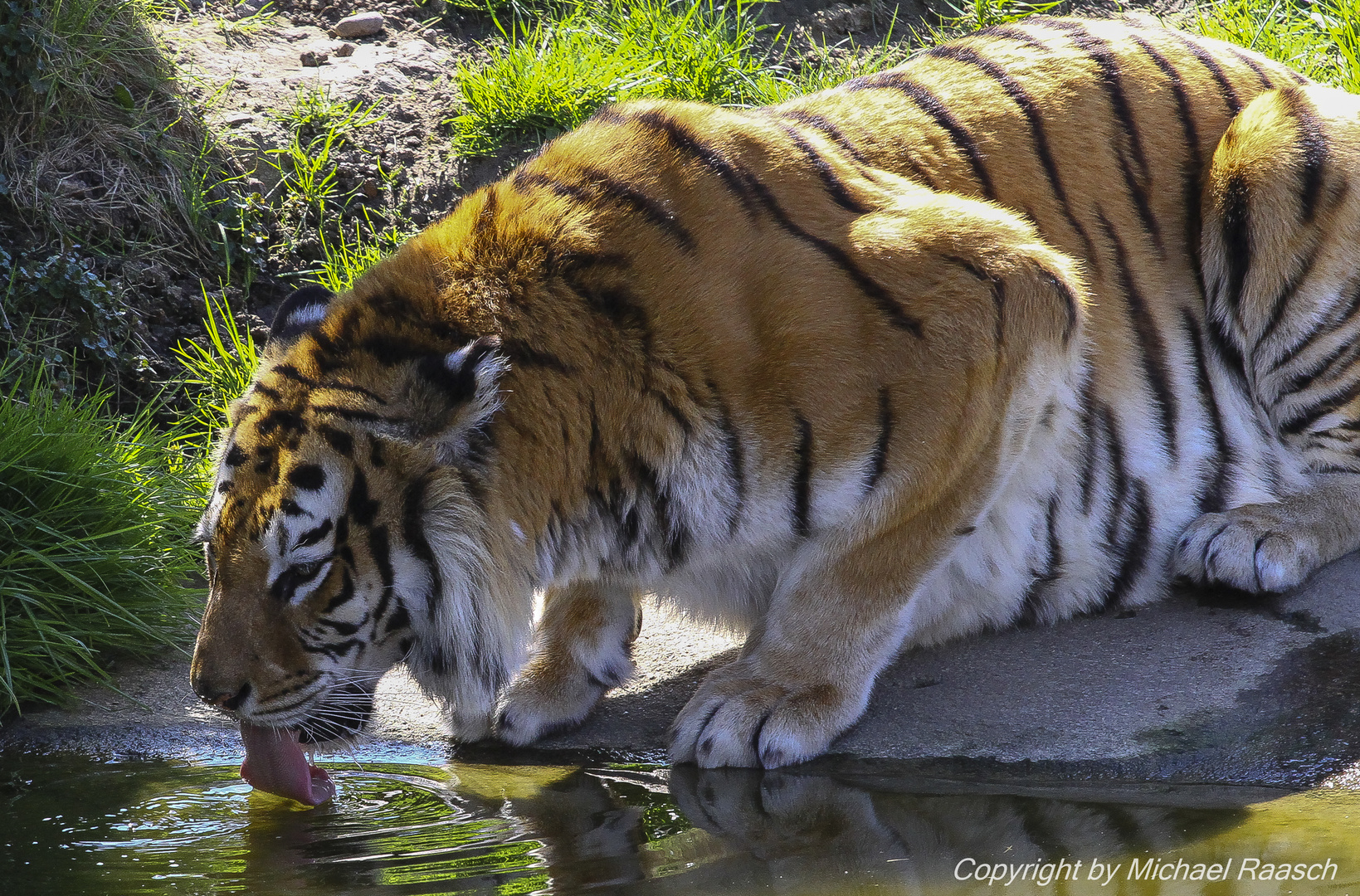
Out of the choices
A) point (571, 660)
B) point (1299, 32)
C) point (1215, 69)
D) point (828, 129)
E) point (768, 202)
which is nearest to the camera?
point (768, 202)

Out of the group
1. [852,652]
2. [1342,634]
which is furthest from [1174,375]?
[852,652]

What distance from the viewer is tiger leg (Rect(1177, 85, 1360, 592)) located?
3.48 meters

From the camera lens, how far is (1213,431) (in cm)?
363

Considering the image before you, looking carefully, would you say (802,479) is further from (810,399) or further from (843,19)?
(843,19)

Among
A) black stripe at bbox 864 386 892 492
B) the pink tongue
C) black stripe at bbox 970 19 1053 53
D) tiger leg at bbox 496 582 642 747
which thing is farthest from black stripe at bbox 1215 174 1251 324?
the pink tongue

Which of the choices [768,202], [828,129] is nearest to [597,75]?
[828,129]

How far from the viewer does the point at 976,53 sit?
3707mm

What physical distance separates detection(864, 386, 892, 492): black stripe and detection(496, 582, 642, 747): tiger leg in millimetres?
650

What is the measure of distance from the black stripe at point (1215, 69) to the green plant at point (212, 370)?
301cm

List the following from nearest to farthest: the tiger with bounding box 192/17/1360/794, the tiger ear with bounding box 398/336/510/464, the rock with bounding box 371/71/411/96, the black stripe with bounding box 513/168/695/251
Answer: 1. the tiger ear with bounding box 398/336/510/464
2. the tiger with bounding box 192/17/1360/794
3. the black stripe with bounding box 513/168/695/251
4. the rock with bounding box 371/71/411/96

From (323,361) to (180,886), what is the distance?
1.01 metres

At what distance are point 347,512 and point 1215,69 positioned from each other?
8.74ft

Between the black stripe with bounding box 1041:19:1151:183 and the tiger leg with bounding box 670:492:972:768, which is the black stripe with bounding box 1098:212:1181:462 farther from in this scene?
the tiger leg with bounding box 670:492:972:768

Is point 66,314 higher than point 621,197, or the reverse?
point 621,197
